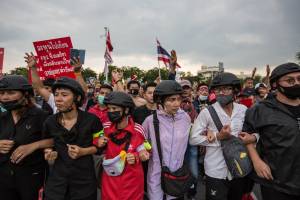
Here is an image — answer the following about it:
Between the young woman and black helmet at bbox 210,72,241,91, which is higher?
black helmet at bbox 210,72,241,91

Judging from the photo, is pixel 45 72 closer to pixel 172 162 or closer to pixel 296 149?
pixel 172 162

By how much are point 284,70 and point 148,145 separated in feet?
5.61

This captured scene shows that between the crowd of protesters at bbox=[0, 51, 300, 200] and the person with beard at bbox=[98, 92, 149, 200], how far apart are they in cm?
1

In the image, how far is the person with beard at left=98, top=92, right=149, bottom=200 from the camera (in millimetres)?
3291

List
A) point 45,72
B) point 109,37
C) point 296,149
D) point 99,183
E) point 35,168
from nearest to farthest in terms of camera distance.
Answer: point 296,149
point 35,168
point 99,183
point 45,72
point 109,37

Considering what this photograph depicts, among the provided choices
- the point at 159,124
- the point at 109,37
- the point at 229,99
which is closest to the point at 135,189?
the point at 159,124

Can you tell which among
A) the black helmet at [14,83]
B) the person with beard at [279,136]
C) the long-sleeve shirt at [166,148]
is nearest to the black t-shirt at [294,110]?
the person with beard at [279,136]

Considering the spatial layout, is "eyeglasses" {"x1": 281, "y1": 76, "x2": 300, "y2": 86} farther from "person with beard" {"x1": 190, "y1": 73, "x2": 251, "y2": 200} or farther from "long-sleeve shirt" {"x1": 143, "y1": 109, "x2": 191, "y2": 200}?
"long-sleeve shirt" {"x1": 143, "y1": 109, "x2": 191, "y2": 200}

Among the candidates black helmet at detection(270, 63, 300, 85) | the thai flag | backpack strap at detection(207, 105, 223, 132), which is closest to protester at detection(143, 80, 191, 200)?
backpack strap at detection(207, 105, 223, 132)

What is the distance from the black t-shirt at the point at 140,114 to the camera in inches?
181

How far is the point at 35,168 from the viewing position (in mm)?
3246

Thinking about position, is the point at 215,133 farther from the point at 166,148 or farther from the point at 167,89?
the point at 167,89

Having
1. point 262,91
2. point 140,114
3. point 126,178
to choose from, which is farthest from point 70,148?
point 262,91

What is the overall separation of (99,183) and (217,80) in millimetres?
1993
